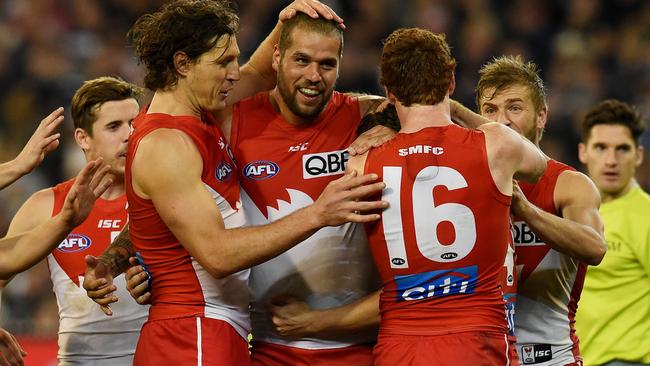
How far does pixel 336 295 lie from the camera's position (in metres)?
5.36

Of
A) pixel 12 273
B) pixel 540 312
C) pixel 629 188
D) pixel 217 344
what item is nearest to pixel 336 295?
pixel 217 344

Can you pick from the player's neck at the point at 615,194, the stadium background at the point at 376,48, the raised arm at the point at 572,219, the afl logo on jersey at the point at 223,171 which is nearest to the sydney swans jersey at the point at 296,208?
the afl logo on jersey at the point at 223,171

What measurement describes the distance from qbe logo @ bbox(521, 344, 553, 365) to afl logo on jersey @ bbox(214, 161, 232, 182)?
1.94 meters

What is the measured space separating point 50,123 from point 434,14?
9328 millimetres

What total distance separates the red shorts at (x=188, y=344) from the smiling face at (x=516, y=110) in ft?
6.63

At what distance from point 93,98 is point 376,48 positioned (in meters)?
7.74

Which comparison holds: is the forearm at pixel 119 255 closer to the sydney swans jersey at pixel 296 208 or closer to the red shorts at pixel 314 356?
the sydney swans jersey at pixel 296 208

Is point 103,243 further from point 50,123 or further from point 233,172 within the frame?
point 233,172

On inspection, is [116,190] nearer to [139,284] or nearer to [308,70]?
[139,284]

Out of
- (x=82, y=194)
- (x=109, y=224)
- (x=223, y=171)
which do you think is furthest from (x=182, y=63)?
(x=109, y=224)

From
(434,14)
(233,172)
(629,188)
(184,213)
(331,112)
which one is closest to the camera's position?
(184,213)

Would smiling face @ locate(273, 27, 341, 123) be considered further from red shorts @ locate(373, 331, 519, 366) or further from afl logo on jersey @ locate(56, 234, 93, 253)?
afl logo on jersey @ locate(56, 234, 93, 253)

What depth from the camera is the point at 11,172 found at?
5.42m

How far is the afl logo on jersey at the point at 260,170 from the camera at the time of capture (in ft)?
17.4
